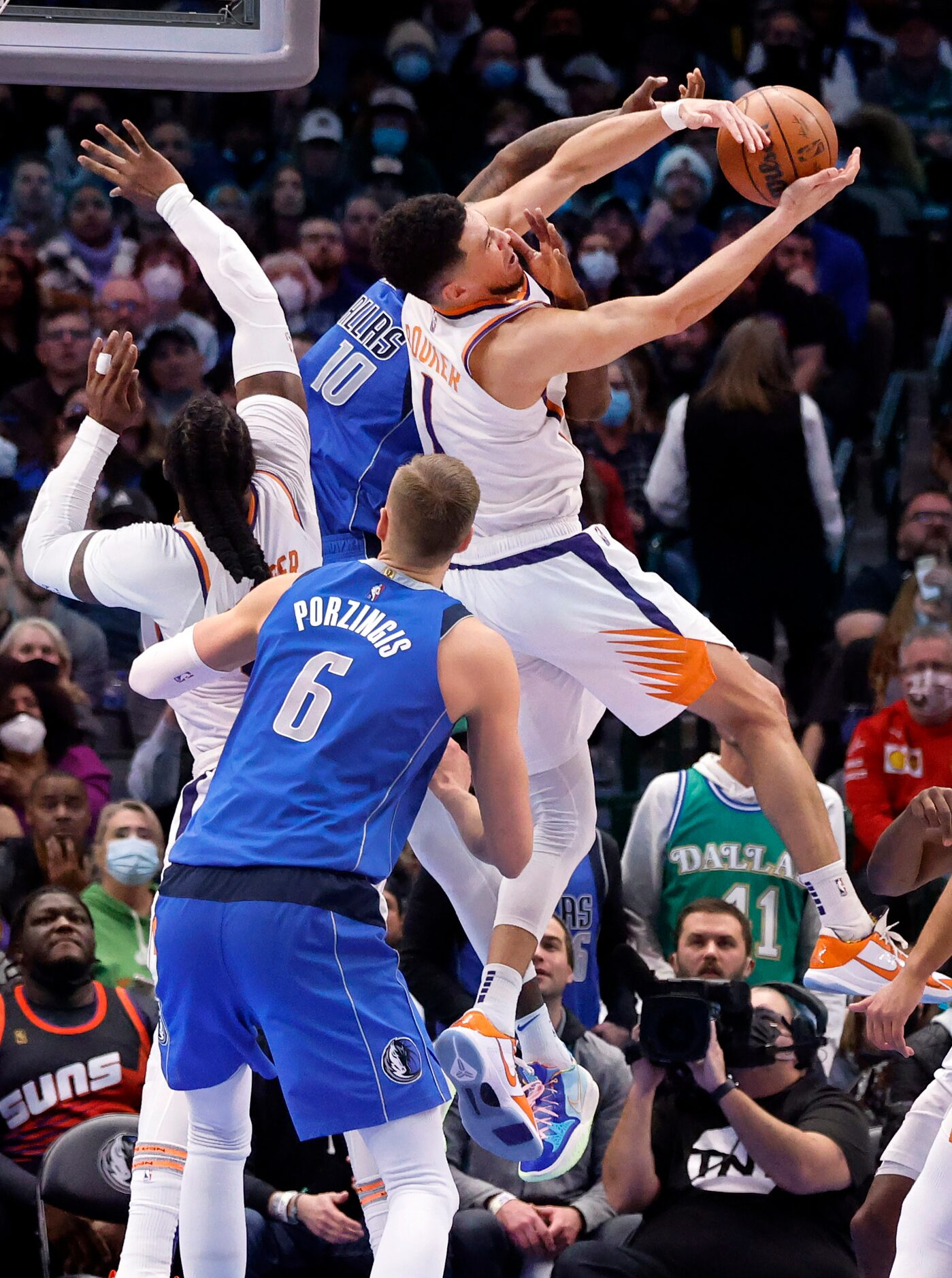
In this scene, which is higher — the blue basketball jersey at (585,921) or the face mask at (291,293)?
the face mask at (291,293)

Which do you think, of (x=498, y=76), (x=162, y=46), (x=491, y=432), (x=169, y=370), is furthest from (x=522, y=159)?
(x=498, y=76)

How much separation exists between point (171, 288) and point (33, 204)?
1.29 meters

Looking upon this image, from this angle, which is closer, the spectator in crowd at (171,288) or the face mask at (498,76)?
the spectator in crowd at (171,288)

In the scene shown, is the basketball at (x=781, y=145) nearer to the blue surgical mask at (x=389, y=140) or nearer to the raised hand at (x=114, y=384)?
the raised hand at (x=114, y=384)

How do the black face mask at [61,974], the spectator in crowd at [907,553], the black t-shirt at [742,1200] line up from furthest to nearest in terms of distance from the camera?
the spectator in crowd at [907,553] < the black face mask at [61,974] < the black t-shirt at [742,1200]

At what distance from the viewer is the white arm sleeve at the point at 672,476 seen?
9.35 meters

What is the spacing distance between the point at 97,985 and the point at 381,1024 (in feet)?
10.1

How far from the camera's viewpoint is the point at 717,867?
7543 millimetres

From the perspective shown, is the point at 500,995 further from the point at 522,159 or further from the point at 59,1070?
the point at 522,159

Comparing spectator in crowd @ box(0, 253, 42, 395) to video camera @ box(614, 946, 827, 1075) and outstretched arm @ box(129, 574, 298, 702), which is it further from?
outstretched arm @ box(129, 574, 298, 702)

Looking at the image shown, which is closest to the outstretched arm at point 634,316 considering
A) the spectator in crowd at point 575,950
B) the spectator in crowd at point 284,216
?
the spectator in crowd at point 575,950

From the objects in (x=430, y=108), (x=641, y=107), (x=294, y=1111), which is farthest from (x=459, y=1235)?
(x=430, y=108)

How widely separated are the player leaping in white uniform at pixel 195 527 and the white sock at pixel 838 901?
5.81 ft

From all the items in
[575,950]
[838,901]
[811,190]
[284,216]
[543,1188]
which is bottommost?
[543,1188]
